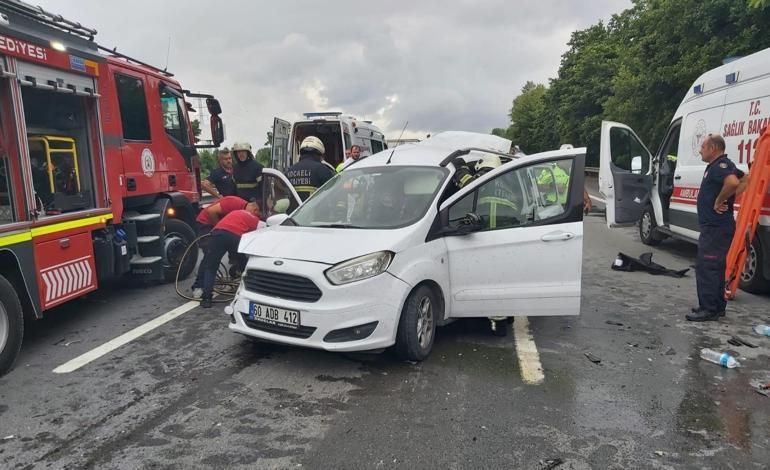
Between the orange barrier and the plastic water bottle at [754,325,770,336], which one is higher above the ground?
the orange barrier

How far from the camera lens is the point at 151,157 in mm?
6441

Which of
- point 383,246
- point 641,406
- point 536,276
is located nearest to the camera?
point 641,406

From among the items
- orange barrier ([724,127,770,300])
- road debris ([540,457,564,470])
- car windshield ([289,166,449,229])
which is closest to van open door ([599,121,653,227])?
orange barrier ([724,127,770,300])

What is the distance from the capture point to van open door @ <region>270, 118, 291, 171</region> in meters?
11.7

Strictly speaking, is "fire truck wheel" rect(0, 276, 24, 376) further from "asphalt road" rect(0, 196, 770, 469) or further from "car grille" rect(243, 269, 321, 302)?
"car grille" rect(243, 269, 321, 302)

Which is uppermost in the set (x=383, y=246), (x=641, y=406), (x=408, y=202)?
(x=408, y=202)

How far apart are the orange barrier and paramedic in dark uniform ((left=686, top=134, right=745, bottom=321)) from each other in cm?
32

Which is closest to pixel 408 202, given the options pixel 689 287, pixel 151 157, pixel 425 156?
pixel 425 156

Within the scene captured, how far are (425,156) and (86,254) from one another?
11.2ft

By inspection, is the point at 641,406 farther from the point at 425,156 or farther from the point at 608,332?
the point at 425,156

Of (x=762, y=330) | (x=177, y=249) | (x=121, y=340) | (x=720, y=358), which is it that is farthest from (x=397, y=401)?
(x=177, y=249)

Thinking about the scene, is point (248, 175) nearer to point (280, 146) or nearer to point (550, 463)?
point (280, 146)

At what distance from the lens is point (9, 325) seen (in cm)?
404

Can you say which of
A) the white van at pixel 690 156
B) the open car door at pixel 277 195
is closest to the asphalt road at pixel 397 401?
the open car door at pixel 277 195
